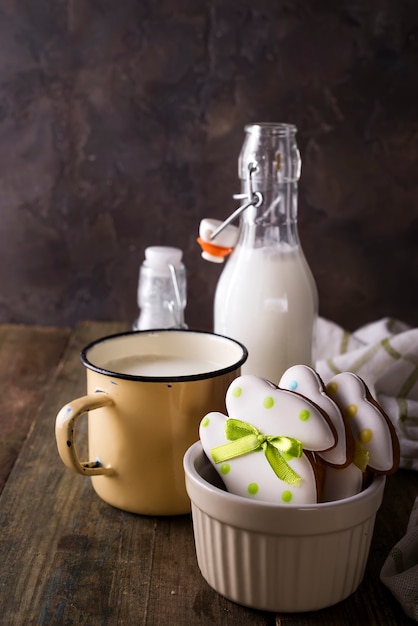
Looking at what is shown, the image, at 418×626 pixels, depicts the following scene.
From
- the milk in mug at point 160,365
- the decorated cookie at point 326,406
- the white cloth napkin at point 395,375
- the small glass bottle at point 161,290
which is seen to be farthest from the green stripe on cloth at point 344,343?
the decorated cookie at point 326,406

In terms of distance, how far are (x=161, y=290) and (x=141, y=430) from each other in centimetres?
32

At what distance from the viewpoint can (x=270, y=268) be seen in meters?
0.83

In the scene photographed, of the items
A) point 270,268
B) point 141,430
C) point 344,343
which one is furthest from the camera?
point 344,343

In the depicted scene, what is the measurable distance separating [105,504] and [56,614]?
163mm

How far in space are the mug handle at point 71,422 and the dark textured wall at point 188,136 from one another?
81 centimetres

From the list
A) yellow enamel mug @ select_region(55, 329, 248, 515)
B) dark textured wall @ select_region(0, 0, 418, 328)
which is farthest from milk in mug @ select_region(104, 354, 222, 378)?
dark textured wall @ select_region(0, 0, 418, 328)

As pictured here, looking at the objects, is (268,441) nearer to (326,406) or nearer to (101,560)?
(326,406)

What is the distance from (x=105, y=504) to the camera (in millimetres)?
685

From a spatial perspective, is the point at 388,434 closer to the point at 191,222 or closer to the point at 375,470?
the point at 375,470

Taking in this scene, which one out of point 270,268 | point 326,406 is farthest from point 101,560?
point 270,268

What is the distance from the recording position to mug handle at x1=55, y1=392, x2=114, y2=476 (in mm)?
606

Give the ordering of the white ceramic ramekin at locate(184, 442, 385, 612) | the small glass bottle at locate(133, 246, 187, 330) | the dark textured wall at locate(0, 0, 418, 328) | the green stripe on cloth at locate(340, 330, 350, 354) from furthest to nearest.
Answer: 1. the dark textured wall at locate(0, 0, 418, 328)
2. the green stripe on cloth at locate(340, 330, 350, 354)
3. the small glass bottle at locate(133, 246, 187, 330)
4. the white ceramic ramekin at locate(184, 442, 385, 612)

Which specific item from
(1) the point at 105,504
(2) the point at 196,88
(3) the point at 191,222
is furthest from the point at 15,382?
(2) the point at 196,88

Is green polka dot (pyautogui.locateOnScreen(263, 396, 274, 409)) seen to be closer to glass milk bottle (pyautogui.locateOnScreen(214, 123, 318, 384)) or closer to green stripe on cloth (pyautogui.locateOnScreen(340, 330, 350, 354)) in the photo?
glass milk bottle (pyautogui.locateOnScreen(214, 123, 318, 384))
